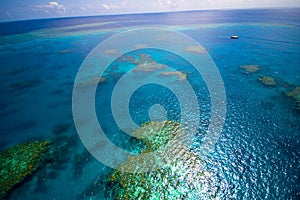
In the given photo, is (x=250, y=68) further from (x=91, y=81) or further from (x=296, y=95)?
(x=91, y=81)

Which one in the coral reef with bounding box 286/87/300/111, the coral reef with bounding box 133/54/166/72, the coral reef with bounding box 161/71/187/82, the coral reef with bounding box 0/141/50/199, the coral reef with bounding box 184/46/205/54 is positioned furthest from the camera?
the coral reef with bounding box 184/46/205/54

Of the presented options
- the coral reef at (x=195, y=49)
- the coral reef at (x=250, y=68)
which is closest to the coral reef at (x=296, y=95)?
the coral reef at (x=250, y=68)

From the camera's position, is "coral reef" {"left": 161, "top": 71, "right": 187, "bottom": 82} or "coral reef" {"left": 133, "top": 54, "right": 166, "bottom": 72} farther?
"coral reef" {"left": 133, "top": 54, "right": 166, "bottom": 72}

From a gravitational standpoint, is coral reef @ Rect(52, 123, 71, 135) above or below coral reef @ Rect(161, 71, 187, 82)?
below

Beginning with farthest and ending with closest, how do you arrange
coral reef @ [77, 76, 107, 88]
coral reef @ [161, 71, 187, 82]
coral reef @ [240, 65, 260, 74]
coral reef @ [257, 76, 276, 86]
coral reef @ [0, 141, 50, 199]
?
coral reef @ [240, 65, 260, 74] → coral reef @ [161, 71, 187, 82] → coral reef @ [77, 76, 107, 88] → coral reef @ [257, 76, 276, 86] → coral reef @ [0, 141, 50, 199]

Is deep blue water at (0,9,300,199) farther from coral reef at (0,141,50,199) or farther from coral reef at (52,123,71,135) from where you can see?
coral reef at (0,141,50,199)

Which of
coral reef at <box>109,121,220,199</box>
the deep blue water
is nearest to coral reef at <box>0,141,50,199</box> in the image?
the deep blue water

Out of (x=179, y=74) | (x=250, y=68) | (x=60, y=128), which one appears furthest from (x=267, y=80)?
(x=60, y=128)
